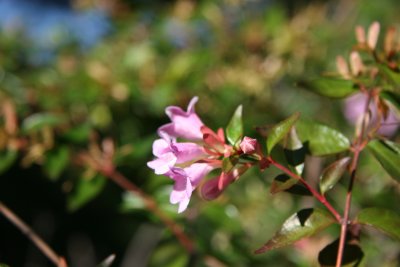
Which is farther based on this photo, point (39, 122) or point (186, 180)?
point (39, 122)

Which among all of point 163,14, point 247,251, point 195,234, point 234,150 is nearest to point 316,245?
point 247,251

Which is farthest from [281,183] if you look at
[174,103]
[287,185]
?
[174,103]

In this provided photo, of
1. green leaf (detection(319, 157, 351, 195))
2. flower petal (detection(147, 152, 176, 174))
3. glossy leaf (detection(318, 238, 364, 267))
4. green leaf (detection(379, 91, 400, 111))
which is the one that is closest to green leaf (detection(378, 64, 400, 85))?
green leaf (detection(379, 91, 400, 111))

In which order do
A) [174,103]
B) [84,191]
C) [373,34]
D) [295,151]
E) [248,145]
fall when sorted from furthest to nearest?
[174,103], [84,191], [373,34], [295,151], [248,145]

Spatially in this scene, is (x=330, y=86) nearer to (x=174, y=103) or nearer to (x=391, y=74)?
(x=391, y=74)

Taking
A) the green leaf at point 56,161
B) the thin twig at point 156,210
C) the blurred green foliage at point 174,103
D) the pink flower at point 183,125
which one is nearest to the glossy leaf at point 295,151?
the pink flower at point 183,125

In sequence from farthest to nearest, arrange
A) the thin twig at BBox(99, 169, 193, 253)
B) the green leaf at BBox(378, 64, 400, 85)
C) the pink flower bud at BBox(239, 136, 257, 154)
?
the thin twig at BBox(99, 169, 193, 253) < the green leaf at BBox(378, 64, 400, 85) < the pink flower bud at BBox(239, 136, 257, 154)

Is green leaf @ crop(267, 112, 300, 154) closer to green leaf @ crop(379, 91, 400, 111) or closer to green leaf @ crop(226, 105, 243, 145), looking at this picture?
green leaf @ crop(226, 105, 243, 145)
